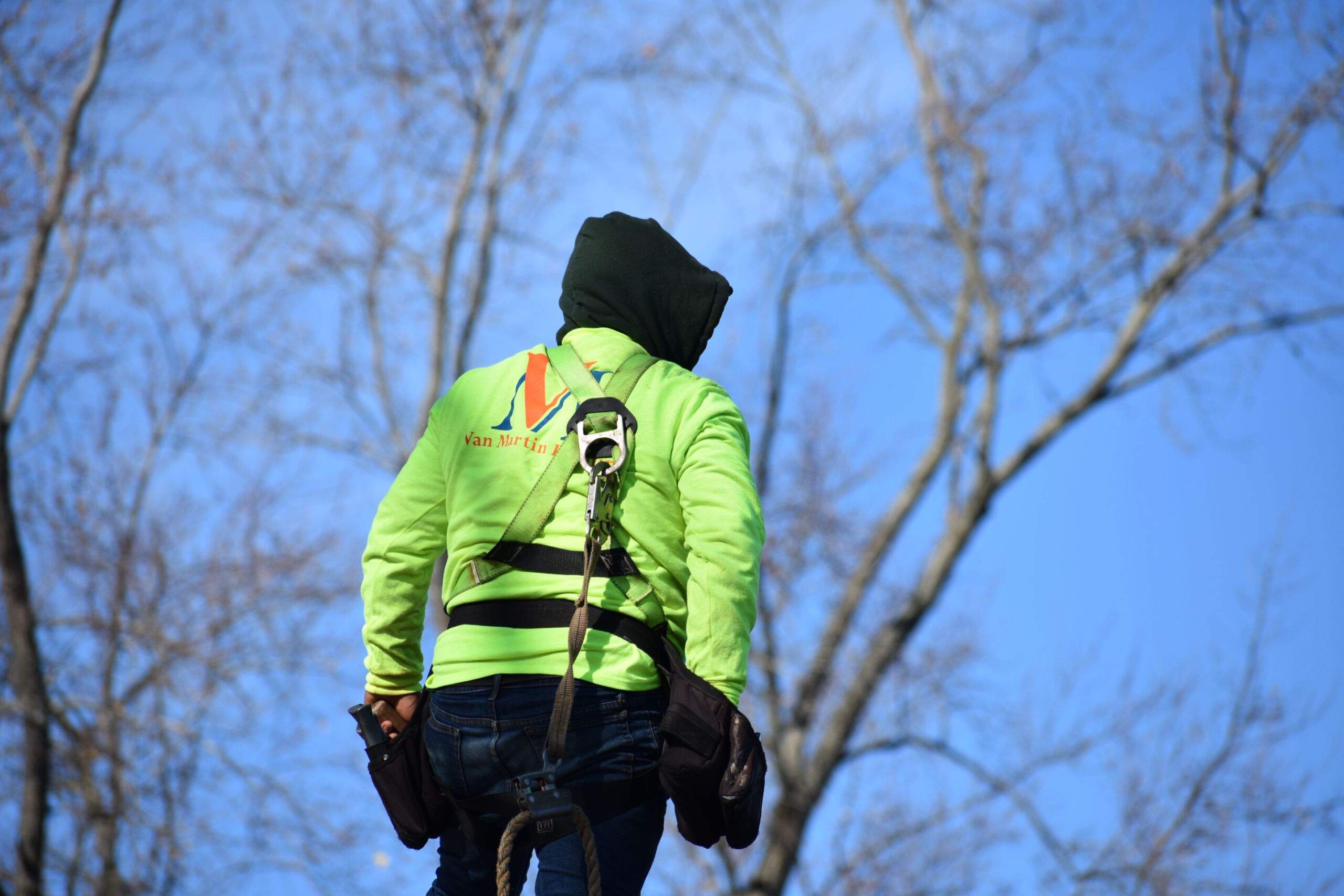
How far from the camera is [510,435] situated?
95.4 inches

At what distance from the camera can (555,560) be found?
Result: 2303 mm

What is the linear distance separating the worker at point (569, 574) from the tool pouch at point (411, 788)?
0.12 feet

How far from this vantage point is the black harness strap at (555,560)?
7.51 feet

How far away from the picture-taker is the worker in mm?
2238

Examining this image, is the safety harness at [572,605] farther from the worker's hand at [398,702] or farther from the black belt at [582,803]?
the worker's hand at [398,702]

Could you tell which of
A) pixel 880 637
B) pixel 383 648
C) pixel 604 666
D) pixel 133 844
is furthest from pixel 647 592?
pixel 880 637

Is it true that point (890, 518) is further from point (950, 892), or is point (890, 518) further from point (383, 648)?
point (383, 648)

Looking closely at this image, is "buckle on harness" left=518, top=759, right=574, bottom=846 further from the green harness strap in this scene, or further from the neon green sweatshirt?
the green harness strap

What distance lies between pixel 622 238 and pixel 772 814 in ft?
30.8

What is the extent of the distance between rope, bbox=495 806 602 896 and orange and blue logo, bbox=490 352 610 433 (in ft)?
2.26

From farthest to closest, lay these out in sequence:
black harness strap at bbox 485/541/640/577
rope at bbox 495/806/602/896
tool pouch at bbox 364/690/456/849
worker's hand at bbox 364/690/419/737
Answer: worker's hand at bbox 364/690/419/737 < tool pouch at bbox 364/690/456/849 < black harness strap at bbox 485/541/640/577 < rope at bbox 495/806/602/896

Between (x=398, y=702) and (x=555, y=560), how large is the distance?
20.2 inches

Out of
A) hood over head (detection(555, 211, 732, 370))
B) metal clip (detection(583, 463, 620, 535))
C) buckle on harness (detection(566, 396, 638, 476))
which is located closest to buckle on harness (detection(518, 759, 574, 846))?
metal clip (detection(583, 463, 620, 535))

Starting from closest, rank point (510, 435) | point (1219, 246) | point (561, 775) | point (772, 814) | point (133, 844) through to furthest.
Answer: point (561, 775) → point (510, 435) → point (133, 844) → point (772, 814) → point (1219, 246)
